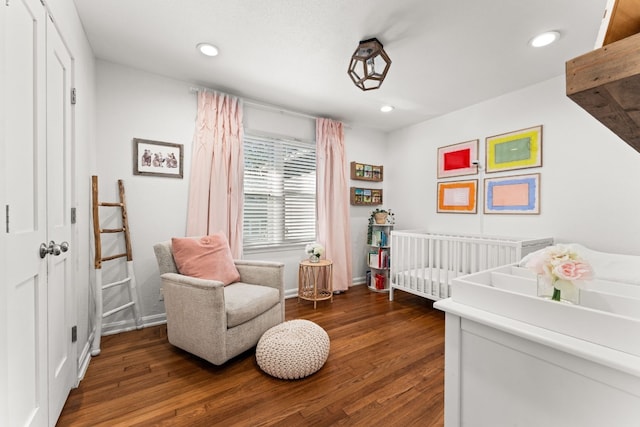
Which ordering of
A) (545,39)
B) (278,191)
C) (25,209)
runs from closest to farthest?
(25,209), (545,39), (278,191)

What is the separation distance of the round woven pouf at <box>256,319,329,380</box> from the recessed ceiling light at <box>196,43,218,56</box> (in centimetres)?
221

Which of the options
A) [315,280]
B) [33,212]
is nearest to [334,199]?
[315,280]

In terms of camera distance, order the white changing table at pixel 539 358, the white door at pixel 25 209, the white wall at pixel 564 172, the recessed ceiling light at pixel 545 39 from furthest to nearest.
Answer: the white wall at pixel 564 172 < the recessed ceiling light at pixel 545 39 < the white door at pixel 25 209 < the white changing table at pixel 539 358

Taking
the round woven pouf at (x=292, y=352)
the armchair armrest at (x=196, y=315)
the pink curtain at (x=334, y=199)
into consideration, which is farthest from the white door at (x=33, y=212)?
the pink curtain at (x=334, y=199)

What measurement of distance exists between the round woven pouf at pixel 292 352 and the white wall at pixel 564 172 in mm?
2412

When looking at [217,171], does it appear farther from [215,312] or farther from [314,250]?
[215,312]

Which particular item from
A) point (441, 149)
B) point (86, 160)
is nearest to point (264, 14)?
point (86, 160)

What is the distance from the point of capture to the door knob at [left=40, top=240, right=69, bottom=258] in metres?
1.26

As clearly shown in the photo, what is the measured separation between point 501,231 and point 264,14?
3052 millimetres

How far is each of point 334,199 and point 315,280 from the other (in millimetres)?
1111

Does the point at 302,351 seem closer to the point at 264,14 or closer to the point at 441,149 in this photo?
the point at 264,14

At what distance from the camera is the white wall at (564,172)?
91.6 inches

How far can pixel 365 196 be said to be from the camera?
4156mm

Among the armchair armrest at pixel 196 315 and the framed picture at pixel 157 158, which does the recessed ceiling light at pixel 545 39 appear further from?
the framed picture at pixel 157 158
